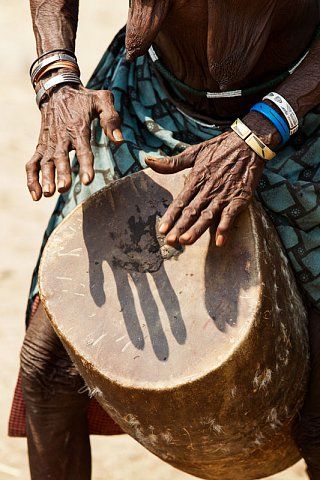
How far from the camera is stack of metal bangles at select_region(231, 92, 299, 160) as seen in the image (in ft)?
8.02

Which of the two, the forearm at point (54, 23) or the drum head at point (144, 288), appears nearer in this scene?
the drum head at point (144, 288)

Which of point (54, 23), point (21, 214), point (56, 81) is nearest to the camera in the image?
point (56, 81)

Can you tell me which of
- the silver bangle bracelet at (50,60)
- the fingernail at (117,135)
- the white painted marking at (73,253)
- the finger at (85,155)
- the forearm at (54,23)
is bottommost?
the white painted marking at (73,253)

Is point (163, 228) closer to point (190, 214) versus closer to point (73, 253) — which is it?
point (190, 214)

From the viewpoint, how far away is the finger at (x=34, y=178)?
250cm

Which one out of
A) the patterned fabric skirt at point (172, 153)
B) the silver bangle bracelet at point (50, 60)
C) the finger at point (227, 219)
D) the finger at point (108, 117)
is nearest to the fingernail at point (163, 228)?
the finger at point (227, 219)

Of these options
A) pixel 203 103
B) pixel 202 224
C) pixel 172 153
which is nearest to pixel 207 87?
pixel 203 103

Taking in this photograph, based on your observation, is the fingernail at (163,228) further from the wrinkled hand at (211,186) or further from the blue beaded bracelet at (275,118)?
the blue beaded bracelet at (275,118)

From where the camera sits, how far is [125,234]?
8.55 ft

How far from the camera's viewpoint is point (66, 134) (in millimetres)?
2568

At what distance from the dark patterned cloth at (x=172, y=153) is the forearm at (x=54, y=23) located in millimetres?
184

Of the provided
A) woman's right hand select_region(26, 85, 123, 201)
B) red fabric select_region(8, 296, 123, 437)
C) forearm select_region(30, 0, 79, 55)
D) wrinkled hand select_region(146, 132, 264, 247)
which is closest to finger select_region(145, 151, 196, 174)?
wrinkled hand select_region(146, 132, 264, 247)

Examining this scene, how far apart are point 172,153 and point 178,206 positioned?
16.1 inches

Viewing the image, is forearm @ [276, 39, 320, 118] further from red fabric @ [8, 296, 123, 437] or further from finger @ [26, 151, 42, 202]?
red fabric @ [8, 296, 123, 437]
